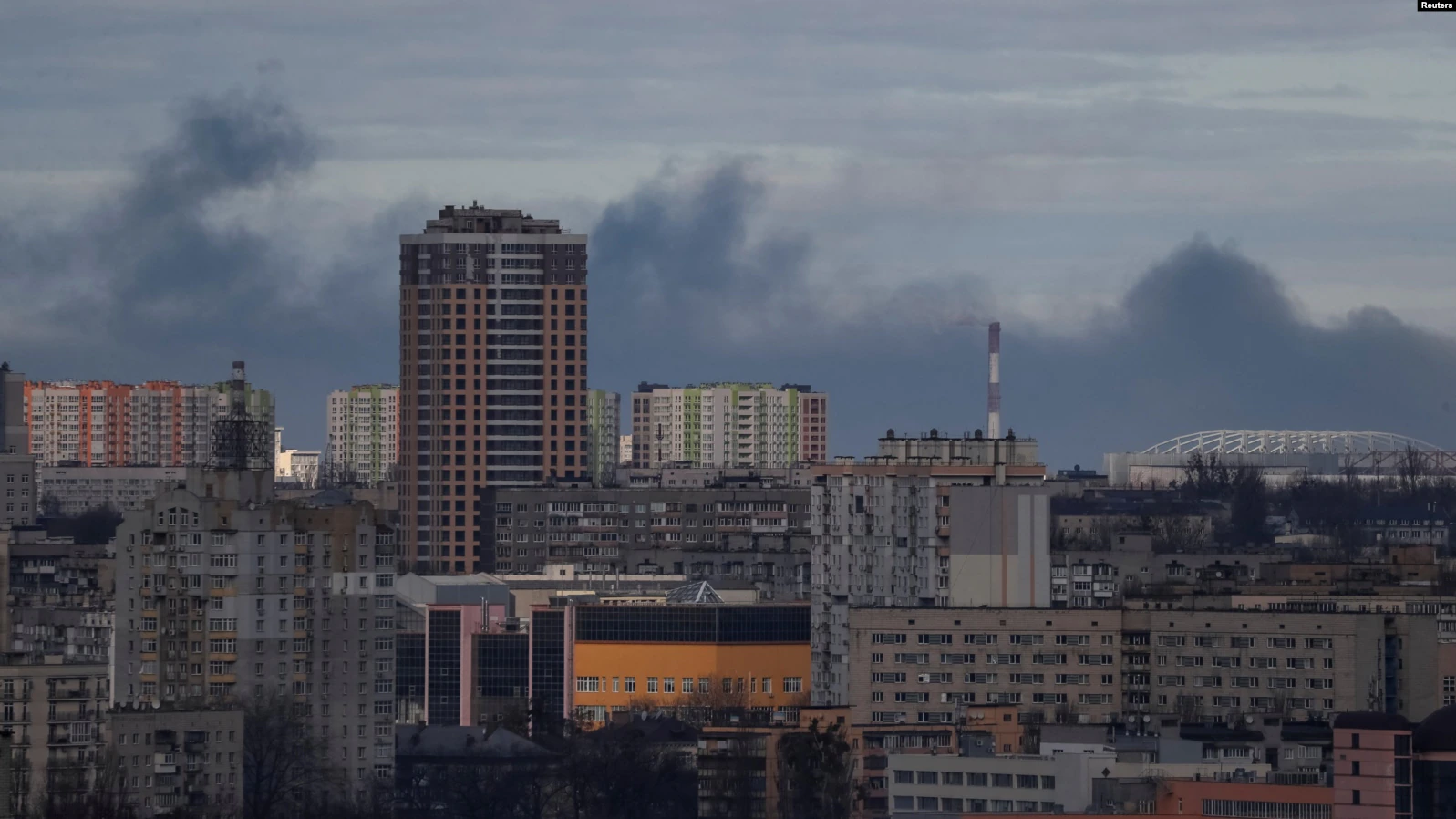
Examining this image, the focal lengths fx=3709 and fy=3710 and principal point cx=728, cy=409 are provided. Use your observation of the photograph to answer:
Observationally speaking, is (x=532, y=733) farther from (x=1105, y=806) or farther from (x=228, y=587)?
(x=1105, y=806)

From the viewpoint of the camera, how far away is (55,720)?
7000 cm

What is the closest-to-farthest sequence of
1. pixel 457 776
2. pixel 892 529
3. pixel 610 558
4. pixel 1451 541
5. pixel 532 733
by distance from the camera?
1. pixel 457 776
2. pixel 532 733
3. pixel 892 529
4. pixel 610 558
5. pixel 1451 541

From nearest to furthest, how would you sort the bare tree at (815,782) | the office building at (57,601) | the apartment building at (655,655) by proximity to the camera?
the bare tree at (815,782)
the office building at (57,601)
the apartment building at (655,655)

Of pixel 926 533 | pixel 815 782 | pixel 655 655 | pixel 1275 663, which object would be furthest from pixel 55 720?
pixel 926 533

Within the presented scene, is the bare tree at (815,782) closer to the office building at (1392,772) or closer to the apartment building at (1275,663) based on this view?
the apartment building at (1275,663)

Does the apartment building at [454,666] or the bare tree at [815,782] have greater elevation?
the apartment building at [454,666]

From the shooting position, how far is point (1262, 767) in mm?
68750

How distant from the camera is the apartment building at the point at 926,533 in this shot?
97.2 meters

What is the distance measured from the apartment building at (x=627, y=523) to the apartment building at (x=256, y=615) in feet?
171

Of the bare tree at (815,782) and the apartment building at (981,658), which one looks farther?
the apartment building at (981,658)

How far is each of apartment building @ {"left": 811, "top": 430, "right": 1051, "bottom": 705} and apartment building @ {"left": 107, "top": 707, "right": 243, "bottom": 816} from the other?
23935 mm

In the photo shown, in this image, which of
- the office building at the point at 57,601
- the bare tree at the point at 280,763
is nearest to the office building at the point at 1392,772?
the bare tree at the point at 280,763

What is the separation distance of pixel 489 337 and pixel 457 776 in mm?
69548

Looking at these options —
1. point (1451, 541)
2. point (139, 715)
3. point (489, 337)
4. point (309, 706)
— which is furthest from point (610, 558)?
point (139, 715)
